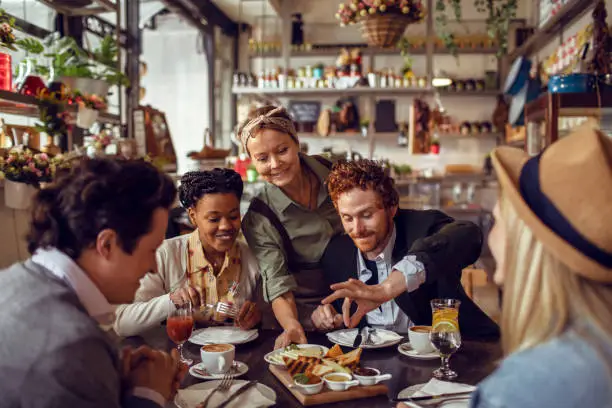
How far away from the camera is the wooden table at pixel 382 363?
165cm

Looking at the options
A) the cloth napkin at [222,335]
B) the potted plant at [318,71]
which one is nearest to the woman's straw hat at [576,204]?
the cloth napkin at [222,335]

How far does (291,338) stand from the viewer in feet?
6.99

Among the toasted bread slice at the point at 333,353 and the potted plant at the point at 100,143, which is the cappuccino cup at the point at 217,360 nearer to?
the toasted bread slice at the point at 333,353

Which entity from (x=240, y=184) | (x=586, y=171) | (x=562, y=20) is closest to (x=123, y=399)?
(x=586, y=171)

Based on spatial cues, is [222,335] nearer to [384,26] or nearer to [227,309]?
[227,309]

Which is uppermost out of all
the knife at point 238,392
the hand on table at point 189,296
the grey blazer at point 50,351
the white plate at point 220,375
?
the grey blazer at point 50,351

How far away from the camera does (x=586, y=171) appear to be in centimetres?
103

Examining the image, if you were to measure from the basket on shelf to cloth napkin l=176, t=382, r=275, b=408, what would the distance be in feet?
12.3

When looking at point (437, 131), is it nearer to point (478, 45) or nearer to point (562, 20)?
point (478, 45)

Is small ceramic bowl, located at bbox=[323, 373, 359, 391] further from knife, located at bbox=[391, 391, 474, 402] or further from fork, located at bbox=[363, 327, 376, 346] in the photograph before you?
fork, located at bbox=[363, 327, 376, 346]

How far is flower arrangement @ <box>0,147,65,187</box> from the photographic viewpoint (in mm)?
3365

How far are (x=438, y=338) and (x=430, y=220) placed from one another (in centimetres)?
81

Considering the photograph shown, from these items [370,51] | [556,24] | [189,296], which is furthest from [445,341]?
[370,51]

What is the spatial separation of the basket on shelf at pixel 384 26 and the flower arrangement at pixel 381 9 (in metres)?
0.03
